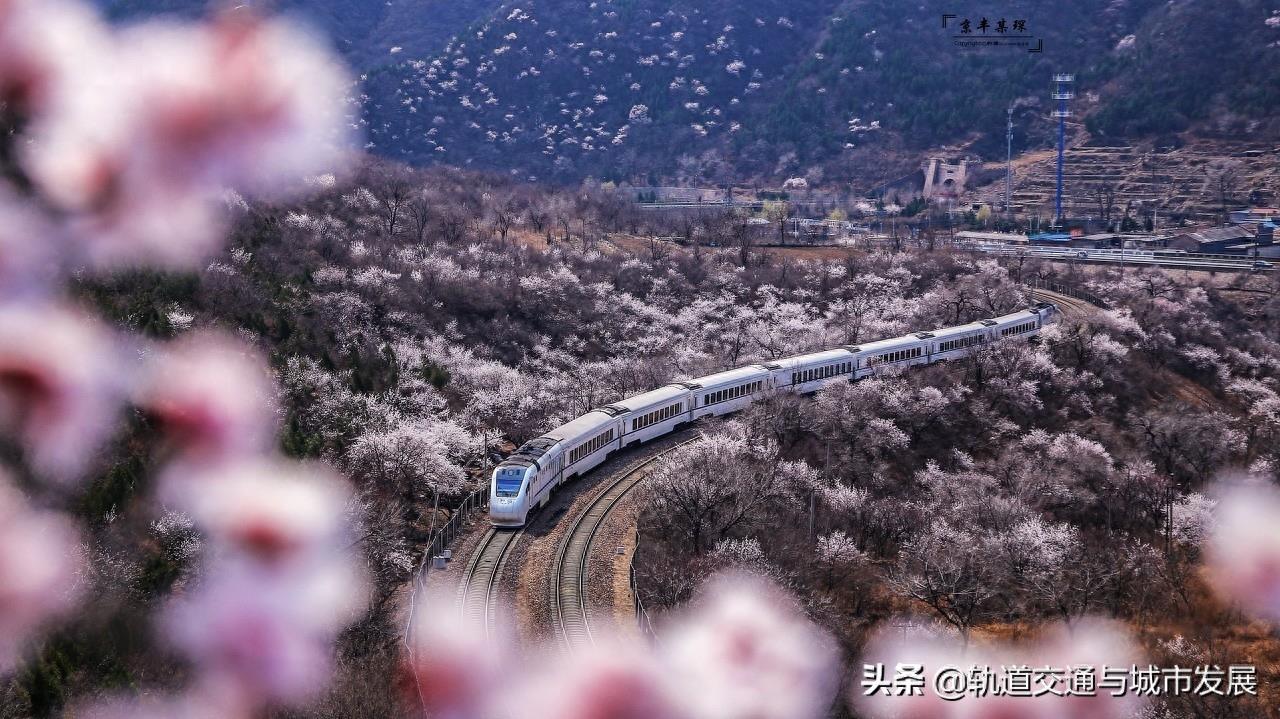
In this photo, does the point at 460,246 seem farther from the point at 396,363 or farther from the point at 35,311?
the point at 35,311

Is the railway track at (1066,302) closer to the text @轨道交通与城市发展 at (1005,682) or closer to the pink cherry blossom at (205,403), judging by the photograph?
the text @轨道交通与城市发展 at (1005,682)

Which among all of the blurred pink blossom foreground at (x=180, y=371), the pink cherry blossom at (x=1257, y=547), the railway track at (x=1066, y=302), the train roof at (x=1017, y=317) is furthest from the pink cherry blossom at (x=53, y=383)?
the railway track at (x=1066, y=302)

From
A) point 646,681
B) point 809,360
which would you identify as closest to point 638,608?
point 646,681

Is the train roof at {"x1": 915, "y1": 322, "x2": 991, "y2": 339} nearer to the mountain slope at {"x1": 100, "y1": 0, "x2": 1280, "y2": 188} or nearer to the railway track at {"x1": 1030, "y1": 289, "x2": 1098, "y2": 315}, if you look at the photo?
the railway track at {"x1": 1030, "y1": 289, "x2": 1098, "y2": 315}

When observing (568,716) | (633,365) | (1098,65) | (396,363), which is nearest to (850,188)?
(1098,65)

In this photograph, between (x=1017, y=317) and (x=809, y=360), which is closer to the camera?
(x=809, y=360)

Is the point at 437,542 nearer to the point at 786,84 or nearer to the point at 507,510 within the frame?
the point at 507,510

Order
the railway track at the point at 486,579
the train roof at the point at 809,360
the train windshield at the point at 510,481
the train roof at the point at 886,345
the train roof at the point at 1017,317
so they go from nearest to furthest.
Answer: the railway track at the point at 486,579, the train windshield at the point at 510,481, the train roof at the point at 809,360, the train roof at the point at 886,345, the train roof at the point at 1017,317
